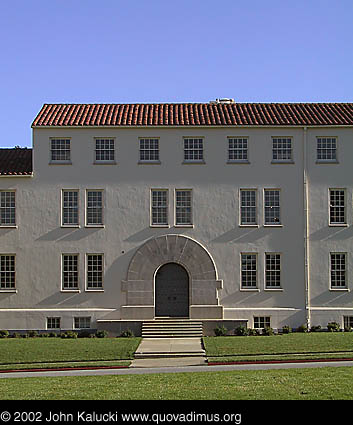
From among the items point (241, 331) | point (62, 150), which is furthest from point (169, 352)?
point (62, 150)

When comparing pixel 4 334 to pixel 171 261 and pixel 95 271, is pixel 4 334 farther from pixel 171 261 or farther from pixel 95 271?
pixel 171 261

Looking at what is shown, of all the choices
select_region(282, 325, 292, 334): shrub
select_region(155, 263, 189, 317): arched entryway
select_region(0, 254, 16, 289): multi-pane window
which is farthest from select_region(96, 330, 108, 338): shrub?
select_region(282, 325, 292, 334): shrub

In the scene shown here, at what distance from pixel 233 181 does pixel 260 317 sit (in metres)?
7.35

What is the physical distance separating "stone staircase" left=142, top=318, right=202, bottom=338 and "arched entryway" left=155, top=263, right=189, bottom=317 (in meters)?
1.06

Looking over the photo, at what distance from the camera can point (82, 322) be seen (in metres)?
39.5

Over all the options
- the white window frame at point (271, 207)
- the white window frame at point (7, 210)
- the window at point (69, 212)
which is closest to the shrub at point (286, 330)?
the white window frame at point (271, 207)

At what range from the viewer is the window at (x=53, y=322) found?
130 feet

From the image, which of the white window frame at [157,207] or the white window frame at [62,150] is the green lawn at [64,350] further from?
the white window frame at [62,150]

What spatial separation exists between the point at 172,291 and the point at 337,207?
9.95 meters

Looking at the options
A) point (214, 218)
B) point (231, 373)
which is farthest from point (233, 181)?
point (231, 373)

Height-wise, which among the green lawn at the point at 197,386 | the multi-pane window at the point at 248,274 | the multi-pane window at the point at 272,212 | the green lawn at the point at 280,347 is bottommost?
the green lawn at the point at 280,347

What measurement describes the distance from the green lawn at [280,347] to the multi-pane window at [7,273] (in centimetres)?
1102
